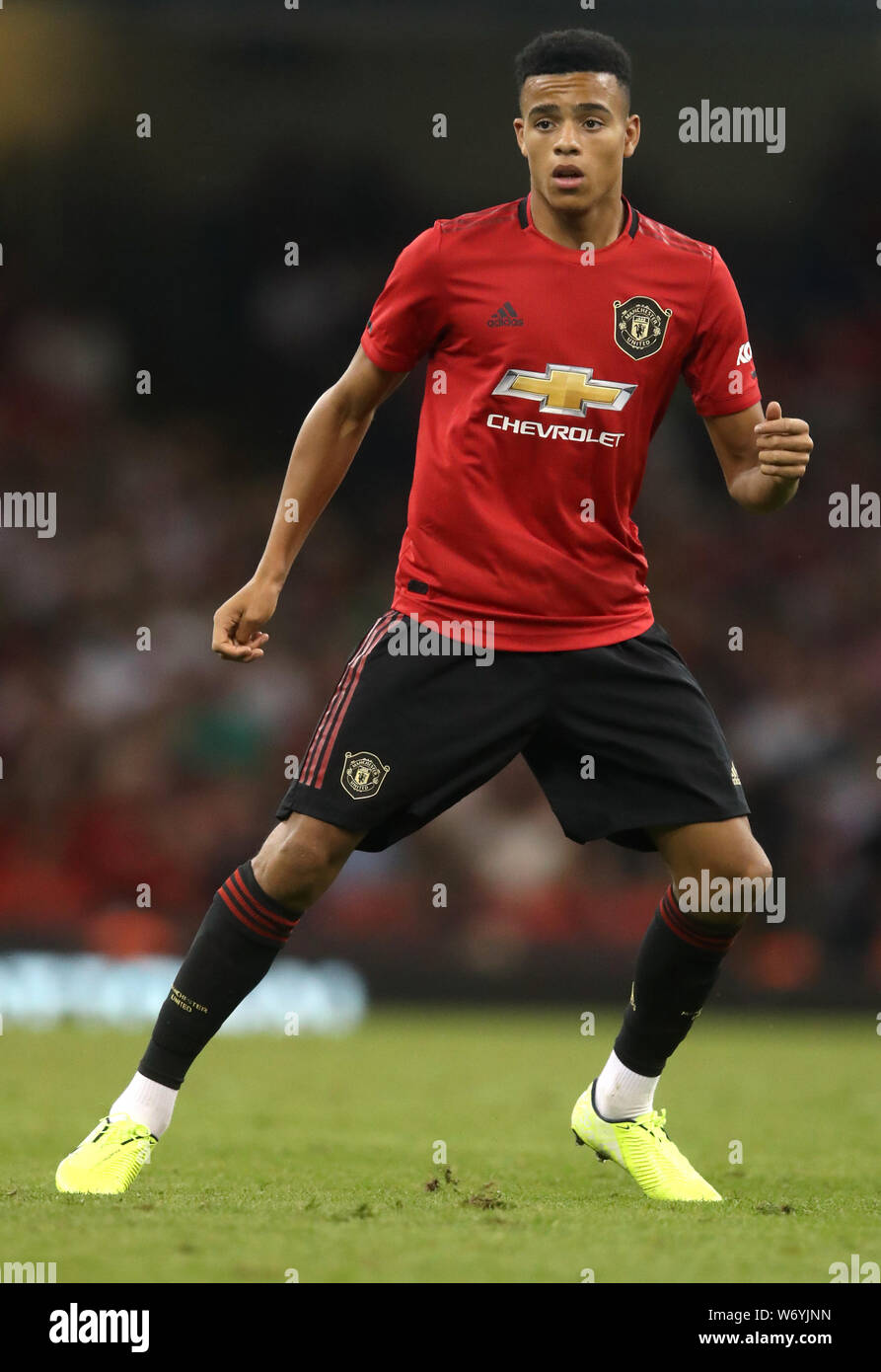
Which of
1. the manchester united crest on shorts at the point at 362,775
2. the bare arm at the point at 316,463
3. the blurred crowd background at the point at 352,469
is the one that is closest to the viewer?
the manchester united crest on shorts at the point at 362,775

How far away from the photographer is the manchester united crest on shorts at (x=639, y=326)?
4180mm

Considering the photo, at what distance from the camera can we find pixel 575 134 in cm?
414

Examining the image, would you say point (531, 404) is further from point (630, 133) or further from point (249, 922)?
point (249, 922)

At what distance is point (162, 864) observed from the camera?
35.0 feet

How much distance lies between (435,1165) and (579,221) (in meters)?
2.39

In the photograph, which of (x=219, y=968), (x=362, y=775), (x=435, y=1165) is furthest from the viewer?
(x=435, y=1165)

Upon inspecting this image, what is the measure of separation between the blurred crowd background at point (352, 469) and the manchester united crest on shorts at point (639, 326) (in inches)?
231

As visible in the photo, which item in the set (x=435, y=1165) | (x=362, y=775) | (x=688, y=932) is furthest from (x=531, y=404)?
(x=435, y=1165)

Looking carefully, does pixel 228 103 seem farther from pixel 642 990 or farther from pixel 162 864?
pixel 642 990

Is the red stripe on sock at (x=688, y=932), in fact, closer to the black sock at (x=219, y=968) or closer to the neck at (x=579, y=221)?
the black sock at (x=219, y=968)

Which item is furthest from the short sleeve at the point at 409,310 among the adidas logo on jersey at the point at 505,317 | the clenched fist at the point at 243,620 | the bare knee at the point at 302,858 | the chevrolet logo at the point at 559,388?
the bare knee at the point at 302,858

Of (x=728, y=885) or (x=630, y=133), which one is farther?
(x=630, y=133)

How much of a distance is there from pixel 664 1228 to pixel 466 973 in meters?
6.11

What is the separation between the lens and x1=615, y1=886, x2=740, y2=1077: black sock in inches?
171
